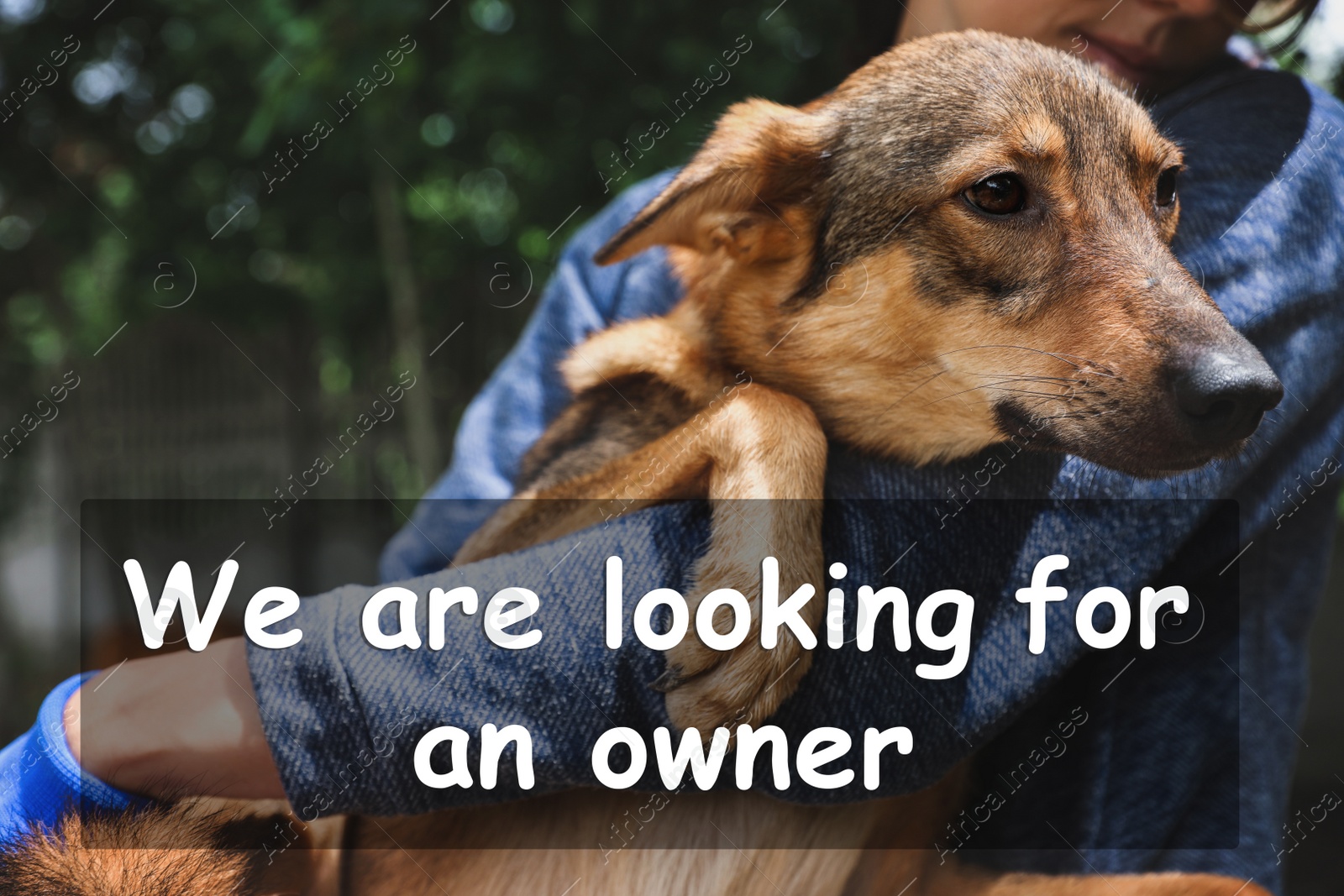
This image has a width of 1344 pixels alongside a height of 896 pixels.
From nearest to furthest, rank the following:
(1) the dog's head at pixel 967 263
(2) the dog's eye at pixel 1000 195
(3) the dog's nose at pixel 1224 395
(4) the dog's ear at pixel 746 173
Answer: (3) the dog's nose at pixel 1224 395, (1) the dog's head at pixel 967 263, (2) the dog's eye at pixel 1000 195, (4) the dog's ear at pixel 746 173

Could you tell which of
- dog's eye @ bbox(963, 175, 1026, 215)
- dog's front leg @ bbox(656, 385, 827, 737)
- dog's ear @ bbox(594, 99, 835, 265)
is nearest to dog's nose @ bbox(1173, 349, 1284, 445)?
dog's eye @ bbox(963, 175, 1026, 215)

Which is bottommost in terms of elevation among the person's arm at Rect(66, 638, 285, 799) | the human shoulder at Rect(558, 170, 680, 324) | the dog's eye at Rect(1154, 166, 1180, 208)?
the dog's eye at Rect(1154, 166, 1180, 208)

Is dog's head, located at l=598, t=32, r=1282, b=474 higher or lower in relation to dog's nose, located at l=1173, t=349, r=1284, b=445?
higher

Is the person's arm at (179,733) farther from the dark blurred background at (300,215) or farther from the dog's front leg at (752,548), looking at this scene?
the dark blurred background at (300,215)

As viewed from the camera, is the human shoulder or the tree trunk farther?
the tree trunk

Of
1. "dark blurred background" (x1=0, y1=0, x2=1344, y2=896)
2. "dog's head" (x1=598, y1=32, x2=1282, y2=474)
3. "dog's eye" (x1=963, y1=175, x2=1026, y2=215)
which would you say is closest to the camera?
"dog's head" (x1=598, y1=32, x2=1282, y2=474)

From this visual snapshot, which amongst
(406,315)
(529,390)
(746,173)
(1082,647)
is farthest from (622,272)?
(406,315)

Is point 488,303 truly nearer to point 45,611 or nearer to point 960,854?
point 960,854

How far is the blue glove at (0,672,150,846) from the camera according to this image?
1.13 meters

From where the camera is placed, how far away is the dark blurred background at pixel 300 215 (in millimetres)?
2807

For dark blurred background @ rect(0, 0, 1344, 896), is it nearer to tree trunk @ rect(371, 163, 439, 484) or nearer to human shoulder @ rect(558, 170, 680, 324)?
tree trunk @ rect(371, 163, 439, 484)

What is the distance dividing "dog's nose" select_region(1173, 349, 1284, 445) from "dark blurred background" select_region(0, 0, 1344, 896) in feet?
2.97

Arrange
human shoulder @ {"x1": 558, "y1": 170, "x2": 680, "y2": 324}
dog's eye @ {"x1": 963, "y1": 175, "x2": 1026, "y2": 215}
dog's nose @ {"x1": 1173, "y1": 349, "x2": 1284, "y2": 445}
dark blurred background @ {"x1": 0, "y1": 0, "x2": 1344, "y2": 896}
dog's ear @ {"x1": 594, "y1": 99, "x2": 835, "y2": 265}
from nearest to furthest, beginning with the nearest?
dog's nose @ {"x1": 1173, "y1": 349, "x2": 1284, "y2": 445} < dog's eye @ {"x1": 963, "y1": 175, "x2": 1026, "y2": 215} < dog's ear @ {"x1": 594, "y1": 99, "x2": 835, "y2": 265} < human shoulder @ {"x1": 558, "y1": 170, "x2": 680, "y2": 324} < dark blurred background @ {"x1": 0, "y1": 0, "x2": 1344, "y2": 896}

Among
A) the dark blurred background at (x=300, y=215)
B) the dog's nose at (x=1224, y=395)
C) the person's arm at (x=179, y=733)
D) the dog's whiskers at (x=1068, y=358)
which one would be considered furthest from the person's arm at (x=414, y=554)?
the dog's nose at (x=1224, y=395)
